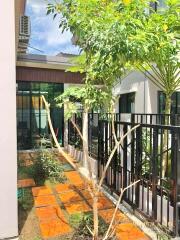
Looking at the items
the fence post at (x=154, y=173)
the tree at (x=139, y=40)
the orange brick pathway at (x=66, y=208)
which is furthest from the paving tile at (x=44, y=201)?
the tree at (x=139, y=40)

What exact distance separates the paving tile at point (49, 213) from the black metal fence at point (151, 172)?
1271 millimetres

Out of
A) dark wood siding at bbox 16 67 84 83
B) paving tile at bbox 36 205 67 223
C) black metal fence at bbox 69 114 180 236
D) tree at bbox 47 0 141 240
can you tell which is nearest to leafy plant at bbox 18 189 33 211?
paving tile at bbox 36 205 67 223

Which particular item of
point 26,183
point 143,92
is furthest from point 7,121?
point 143,92

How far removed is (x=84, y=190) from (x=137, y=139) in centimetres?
206

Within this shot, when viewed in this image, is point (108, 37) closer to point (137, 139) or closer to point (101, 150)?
point (137, 139)

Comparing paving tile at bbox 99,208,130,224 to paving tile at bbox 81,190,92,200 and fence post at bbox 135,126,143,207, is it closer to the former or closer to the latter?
fence post at bbox 135,126,143,207

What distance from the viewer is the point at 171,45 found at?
5.25m

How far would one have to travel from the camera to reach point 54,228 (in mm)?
4145

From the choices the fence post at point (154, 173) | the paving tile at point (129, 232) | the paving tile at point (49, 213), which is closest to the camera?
the paving tile at point (129, 232)

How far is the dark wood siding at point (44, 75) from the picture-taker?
1124cm

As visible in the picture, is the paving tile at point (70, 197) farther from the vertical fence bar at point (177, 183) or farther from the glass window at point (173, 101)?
the glass window at point (173, 101)

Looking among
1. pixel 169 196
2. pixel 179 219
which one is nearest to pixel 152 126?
pixel 169 196

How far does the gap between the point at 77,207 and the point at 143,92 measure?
6.30 meters

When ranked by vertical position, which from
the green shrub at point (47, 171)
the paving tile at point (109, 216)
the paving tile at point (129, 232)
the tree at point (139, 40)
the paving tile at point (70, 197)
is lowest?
the paving tile at point (129, 232)
